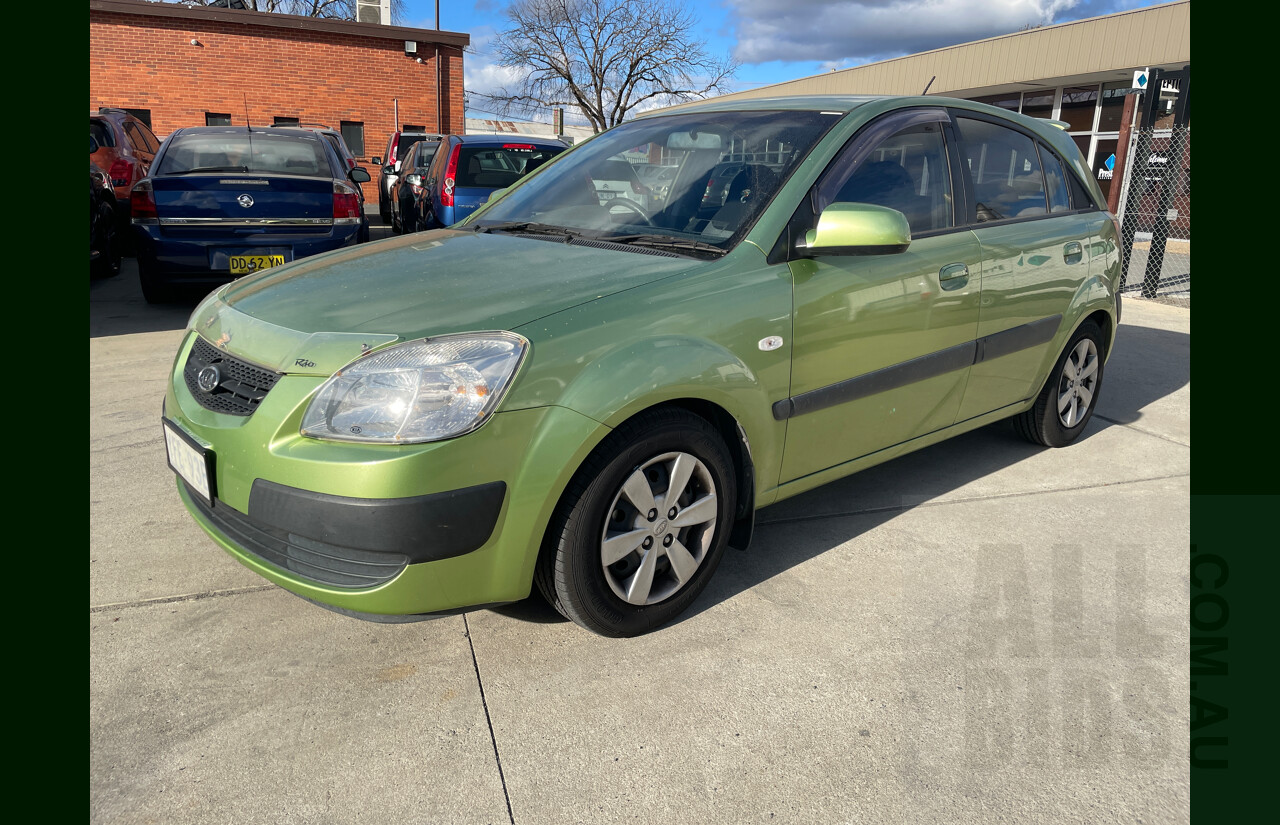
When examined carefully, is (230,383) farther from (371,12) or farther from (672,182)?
(371,12)

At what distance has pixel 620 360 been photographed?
93.4 inches

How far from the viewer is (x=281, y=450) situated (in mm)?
2219

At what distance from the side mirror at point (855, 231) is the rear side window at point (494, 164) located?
6759mm

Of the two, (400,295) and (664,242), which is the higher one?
(664,242)

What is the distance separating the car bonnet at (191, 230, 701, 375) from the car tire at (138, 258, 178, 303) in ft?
15.8

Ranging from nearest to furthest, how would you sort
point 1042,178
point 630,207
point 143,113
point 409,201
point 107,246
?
1. point 630,207
2. point 1042,178
3. point 107,246
4. point 409,201
5. point 143,113

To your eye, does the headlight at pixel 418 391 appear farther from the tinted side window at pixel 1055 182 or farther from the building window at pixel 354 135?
the building window at pixel 354 135

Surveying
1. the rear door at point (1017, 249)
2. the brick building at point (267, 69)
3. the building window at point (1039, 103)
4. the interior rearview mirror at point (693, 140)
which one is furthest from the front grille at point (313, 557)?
the brick building at point (267, 69)

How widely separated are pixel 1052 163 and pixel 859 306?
189 cm

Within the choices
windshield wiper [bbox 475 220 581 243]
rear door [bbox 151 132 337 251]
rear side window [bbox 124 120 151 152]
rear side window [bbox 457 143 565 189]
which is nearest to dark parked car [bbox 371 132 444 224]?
rear side window [bbox 124 120 151 152]

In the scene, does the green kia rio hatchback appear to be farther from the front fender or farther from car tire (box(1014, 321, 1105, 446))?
car tire (box(1014, 321, 1105, 446))

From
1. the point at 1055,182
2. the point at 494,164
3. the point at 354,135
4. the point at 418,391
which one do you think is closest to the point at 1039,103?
the point at 494,164

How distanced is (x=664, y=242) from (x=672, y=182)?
1.54 feet

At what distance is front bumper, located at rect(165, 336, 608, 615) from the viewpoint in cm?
213
